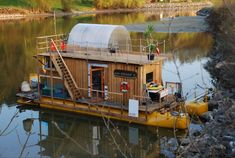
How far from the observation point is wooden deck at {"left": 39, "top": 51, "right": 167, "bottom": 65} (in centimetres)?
2377

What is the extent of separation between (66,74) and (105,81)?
2.48 m

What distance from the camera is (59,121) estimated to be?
25.0 metres

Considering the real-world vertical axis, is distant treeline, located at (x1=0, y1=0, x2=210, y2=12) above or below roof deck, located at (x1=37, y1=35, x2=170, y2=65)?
above

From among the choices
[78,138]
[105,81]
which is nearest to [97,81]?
[105,81]

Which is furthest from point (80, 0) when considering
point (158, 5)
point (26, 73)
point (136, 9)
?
point (26, 73)

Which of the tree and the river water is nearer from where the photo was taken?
the river water

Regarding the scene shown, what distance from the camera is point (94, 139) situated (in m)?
22.2

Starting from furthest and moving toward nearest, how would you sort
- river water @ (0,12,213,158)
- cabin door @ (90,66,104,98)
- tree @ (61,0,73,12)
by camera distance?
tree @ (61,0,73,12), cabin door @ (90,66,104,98), river water @ (0,12,213,158)

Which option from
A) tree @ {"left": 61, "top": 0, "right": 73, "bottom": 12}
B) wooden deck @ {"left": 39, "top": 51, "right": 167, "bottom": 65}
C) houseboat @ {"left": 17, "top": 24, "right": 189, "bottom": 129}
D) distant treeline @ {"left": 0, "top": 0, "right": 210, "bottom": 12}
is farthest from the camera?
tree @ {"left": 61, "top": 0, "right": 73, "bottom": 12}

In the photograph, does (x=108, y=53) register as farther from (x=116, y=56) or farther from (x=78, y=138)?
(x=78, y=138)

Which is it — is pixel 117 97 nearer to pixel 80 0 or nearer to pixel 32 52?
pixel 32 52

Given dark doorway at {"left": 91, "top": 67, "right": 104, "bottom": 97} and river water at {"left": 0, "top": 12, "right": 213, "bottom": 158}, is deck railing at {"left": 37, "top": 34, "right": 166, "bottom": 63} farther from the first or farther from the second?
river water at {"left": 0, "top": 12, "right": 213, "bottom": 158}

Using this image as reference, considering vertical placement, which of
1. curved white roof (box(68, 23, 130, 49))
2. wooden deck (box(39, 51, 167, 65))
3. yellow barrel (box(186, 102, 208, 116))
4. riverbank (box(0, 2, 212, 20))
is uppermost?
riverbank (box(0, 2, 212, 20))

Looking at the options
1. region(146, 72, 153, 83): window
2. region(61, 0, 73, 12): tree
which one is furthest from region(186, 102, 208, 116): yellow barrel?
region(61, 0, 73, 12): tree
